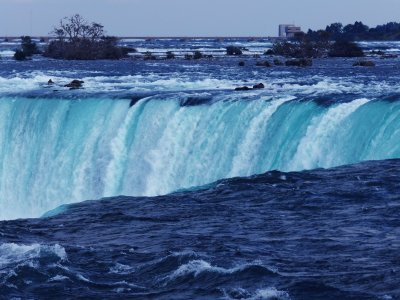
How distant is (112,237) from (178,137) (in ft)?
35.7

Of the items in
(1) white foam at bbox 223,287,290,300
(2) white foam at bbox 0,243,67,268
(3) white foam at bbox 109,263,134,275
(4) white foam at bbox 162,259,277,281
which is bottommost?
(2) white foam at bbox 0,243,67,268

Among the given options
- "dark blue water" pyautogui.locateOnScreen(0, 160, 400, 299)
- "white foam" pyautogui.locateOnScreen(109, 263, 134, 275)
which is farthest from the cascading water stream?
"white foam" pyautogui.locateOnScreen(109, 263, 134, 275)

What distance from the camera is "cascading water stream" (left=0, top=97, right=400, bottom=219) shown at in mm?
22969

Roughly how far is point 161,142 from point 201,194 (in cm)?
782

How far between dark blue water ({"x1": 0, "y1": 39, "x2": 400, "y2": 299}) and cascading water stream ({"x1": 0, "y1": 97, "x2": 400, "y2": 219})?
1.5 inches

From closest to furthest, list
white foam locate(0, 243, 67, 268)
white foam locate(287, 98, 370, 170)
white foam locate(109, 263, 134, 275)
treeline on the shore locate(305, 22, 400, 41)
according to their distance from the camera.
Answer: white foam locate(109, 263, 134, 275)
white foam locate(0, 243, 67, 268)
white foam locate(287, 98, 370, 170)
treeline on the shore locate(305, 22, 400, 41)

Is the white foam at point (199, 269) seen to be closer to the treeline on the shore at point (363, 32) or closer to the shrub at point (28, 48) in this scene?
the shrub at point (28, 48)

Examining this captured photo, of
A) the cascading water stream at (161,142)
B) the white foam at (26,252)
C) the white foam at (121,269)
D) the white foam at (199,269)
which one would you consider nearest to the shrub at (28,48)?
the cascading water stream at (161,142)

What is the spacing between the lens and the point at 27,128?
30594 millimetres

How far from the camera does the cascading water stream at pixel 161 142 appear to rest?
2297 centimetres

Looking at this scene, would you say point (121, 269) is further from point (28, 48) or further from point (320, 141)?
point (28, 48)

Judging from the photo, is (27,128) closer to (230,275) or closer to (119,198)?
(119,198)

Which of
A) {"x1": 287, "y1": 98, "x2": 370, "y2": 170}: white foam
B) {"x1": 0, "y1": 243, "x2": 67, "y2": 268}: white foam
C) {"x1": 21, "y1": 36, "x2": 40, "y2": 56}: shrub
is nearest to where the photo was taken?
{"x1": 0, "y1": 243, "x2": 67, "y2": 268}: white foam

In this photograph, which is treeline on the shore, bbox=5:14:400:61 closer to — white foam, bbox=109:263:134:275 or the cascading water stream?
the cascading water stream
